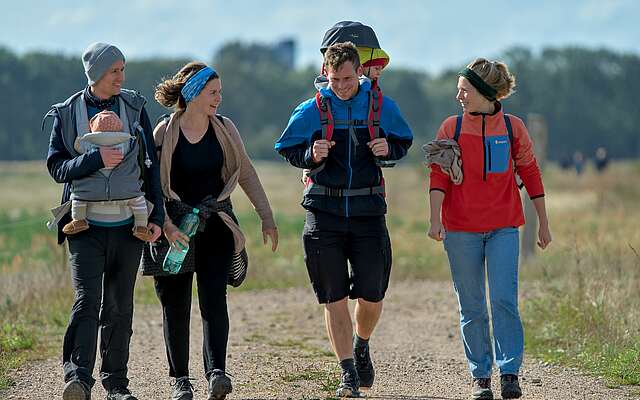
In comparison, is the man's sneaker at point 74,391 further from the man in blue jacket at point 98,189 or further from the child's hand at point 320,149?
the child's hand at point 320,149

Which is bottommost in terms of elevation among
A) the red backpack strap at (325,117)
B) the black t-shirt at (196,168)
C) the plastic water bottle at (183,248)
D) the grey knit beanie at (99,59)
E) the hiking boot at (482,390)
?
the hiking boot at (482,390)

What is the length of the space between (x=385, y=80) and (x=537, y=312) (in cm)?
12338

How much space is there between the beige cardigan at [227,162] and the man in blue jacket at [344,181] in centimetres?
25

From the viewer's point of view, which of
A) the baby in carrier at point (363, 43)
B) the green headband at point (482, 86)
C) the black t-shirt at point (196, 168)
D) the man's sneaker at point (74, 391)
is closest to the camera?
the man's sneaker at point (74, 391)

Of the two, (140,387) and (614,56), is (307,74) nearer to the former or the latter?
(614,56)

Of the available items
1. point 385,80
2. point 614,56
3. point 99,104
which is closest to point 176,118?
point 99,104

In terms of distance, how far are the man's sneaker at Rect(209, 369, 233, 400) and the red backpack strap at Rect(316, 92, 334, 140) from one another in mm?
1475

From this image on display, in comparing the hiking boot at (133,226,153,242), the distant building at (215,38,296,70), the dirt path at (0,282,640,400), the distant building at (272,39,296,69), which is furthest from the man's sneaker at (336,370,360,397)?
the distant building at (272,39,296,69)

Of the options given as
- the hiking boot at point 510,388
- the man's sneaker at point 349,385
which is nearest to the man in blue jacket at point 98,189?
the man's sneaker at point 349,385

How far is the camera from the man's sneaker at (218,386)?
7.01m

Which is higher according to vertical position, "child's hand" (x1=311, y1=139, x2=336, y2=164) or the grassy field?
"child's hand" (x1=311, y1=139, x2=336, y2=164)

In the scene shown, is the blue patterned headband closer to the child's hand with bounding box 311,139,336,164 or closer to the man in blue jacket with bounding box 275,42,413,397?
the man in blue jacket with bounding box 275,42,413,397

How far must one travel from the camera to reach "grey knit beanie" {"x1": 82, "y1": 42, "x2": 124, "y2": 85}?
691 cm

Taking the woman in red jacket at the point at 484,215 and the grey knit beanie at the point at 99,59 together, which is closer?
the grey knit beanie at the point at 99,59
